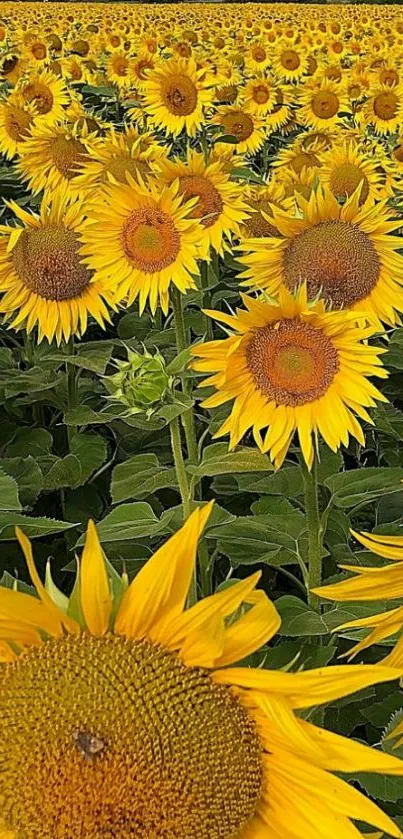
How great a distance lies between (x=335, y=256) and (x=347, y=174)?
857mm

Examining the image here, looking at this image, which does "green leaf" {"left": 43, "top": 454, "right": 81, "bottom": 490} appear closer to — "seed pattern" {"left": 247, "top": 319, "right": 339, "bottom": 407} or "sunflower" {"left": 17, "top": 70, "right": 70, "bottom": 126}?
"seed pattern" {"left": 247, "top": 319, "right": 339, "bottom": 407}

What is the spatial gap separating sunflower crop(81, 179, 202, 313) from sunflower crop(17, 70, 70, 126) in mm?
1480

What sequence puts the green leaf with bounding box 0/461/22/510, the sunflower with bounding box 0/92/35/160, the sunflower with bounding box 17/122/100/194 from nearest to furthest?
the green leaf with bounding box 0/461/22/510 → the sunflower with bounding box 17/122/100/194 → the sunflower with bounding box 0/92/35/160

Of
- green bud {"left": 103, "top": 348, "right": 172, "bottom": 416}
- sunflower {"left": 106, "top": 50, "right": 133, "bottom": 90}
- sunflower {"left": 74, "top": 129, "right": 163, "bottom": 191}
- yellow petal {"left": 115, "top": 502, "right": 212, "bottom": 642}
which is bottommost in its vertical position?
yellow petal {"left": 115, "top": 502, "right": 212, "bottom": 642}

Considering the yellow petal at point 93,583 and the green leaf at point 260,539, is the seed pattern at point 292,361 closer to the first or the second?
the green leaf at point 260,539

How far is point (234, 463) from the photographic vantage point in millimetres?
1404

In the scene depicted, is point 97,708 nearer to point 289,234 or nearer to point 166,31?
point 289,234

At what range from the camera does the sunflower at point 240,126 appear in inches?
132

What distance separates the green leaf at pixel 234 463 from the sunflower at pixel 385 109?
2.74 metres

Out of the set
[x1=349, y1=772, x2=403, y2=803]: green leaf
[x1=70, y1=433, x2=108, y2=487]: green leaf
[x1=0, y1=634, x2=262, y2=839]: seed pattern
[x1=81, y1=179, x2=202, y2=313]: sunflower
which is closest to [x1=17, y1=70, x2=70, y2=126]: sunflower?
[x1=81, y1=179, x2=202, y2=313]: sunflower

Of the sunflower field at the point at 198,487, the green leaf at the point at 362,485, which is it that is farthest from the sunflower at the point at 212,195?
the green leaf at the point at 362,485

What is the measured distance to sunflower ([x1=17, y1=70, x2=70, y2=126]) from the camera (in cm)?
329

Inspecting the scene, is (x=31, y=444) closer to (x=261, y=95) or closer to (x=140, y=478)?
(x=140, y=478)

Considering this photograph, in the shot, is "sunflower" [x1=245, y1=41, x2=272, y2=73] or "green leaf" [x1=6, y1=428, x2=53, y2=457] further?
"sunflower" [x1=245, y1=41, x2=272, y2=73]
